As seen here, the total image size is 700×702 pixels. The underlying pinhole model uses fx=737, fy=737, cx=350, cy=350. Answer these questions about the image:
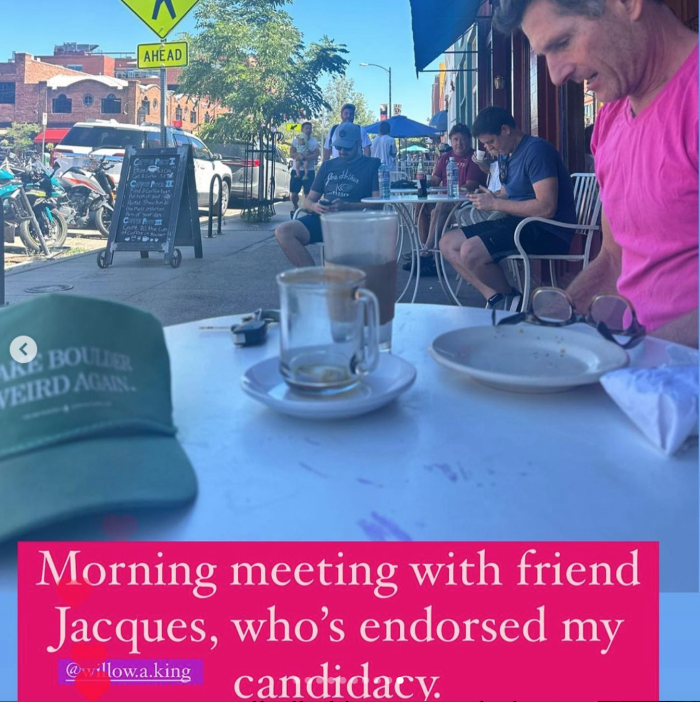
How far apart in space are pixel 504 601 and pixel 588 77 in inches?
53.9

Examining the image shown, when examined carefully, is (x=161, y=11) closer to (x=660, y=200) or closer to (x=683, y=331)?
(x=660, y=200)

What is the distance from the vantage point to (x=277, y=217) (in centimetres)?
1430

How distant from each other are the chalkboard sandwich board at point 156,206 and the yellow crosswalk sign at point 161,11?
1.26m

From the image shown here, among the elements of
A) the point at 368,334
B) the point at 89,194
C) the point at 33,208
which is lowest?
the point at 368,334

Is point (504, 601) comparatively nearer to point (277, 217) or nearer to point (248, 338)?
point (248, 338)

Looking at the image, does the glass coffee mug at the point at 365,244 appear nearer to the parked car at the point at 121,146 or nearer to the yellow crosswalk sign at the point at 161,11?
the yellow crosswalk sign at the point at 161,11

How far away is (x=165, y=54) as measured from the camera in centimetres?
713

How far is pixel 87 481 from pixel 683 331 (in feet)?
3.71

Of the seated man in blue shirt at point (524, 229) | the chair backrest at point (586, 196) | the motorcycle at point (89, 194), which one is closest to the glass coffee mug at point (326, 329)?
the seated man in blue shirt at point (524, 229)

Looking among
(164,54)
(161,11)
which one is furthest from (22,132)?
(161,11)

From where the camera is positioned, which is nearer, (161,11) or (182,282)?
(182,282)

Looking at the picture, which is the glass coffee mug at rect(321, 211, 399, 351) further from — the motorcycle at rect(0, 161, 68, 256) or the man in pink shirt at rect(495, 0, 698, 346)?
the motorcycle at rect(0, 161, 68, 256)

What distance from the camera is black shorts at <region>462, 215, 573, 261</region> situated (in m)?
4.15

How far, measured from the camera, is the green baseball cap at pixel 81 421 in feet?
2.16
